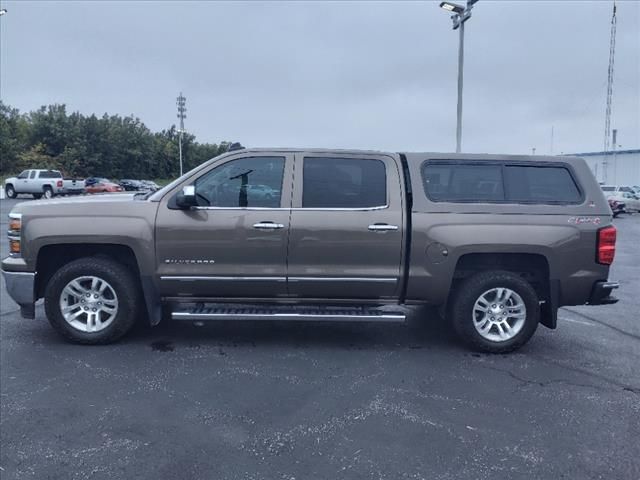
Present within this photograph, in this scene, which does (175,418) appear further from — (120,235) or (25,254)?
(25,254)

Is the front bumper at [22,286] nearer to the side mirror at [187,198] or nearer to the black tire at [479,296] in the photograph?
the side mirror at [187,198]

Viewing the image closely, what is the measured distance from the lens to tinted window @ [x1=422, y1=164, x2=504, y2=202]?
213 inches

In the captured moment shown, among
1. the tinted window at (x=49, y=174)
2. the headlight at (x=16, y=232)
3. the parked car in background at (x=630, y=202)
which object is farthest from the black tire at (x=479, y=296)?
the tinted window at (x=49, y=174)

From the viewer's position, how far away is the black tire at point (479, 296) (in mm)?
5336

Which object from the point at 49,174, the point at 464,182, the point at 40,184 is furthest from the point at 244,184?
the point at 49,174

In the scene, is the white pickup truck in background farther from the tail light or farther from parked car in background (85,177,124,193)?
the tail light

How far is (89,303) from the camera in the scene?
17.6 feet

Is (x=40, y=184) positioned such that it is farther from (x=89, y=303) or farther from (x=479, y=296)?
(x=479, y=296)

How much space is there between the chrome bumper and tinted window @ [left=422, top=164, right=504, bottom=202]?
3834mm

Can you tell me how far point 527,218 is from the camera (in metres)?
5.29

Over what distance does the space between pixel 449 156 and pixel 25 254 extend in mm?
4146

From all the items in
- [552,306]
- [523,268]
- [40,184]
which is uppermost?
[40,184]

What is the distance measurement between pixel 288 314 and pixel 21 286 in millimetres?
2519

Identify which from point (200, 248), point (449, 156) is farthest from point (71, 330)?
point (449, 156)
